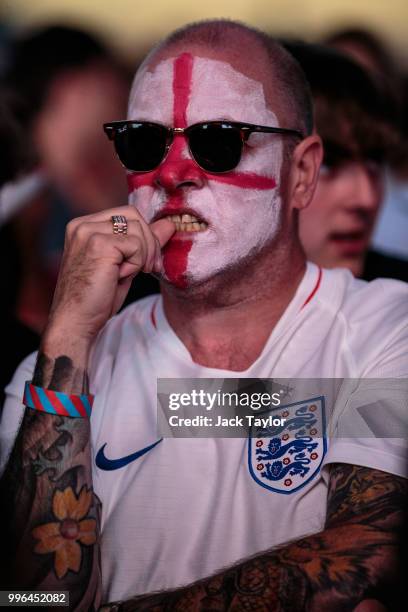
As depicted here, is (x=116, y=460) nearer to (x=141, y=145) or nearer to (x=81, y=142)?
(x=141, y=145)

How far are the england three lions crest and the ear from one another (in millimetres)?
754

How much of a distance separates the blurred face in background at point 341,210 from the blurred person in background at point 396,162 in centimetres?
100

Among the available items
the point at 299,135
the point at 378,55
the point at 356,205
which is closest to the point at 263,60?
the point at 299,135

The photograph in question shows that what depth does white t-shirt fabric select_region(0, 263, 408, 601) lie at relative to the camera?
2.46 meters

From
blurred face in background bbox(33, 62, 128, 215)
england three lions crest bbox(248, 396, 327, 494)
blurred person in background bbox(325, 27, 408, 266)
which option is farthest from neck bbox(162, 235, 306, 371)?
blurred person in background bbox(325, 27, 408, 266)

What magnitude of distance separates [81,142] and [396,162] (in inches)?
66.3

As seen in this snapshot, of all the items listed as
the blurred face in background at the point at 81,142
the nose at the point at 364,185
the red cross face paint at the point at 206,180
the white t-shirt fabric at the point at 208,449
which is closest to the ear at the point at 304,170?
the red cross face paint at the point at 206,180

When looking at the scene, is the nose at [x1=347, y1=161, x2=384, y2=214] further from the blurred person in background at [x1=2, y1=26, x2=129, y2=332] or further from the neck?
the blurred person in background at [x1=2, y1=26, x2=129, y2=332]

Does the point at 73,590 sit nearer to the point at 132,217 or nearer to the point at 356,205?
the point at 132,217

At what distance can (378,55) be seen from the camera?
5594 millimetres

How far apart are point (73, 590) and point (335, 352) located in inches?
39.4

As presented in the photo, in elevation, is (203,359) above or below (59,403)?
above

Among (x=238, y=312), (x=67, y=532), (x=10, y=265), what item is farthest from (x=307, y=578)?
(x=10, y=265)

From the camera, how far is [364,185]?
3.96 m
